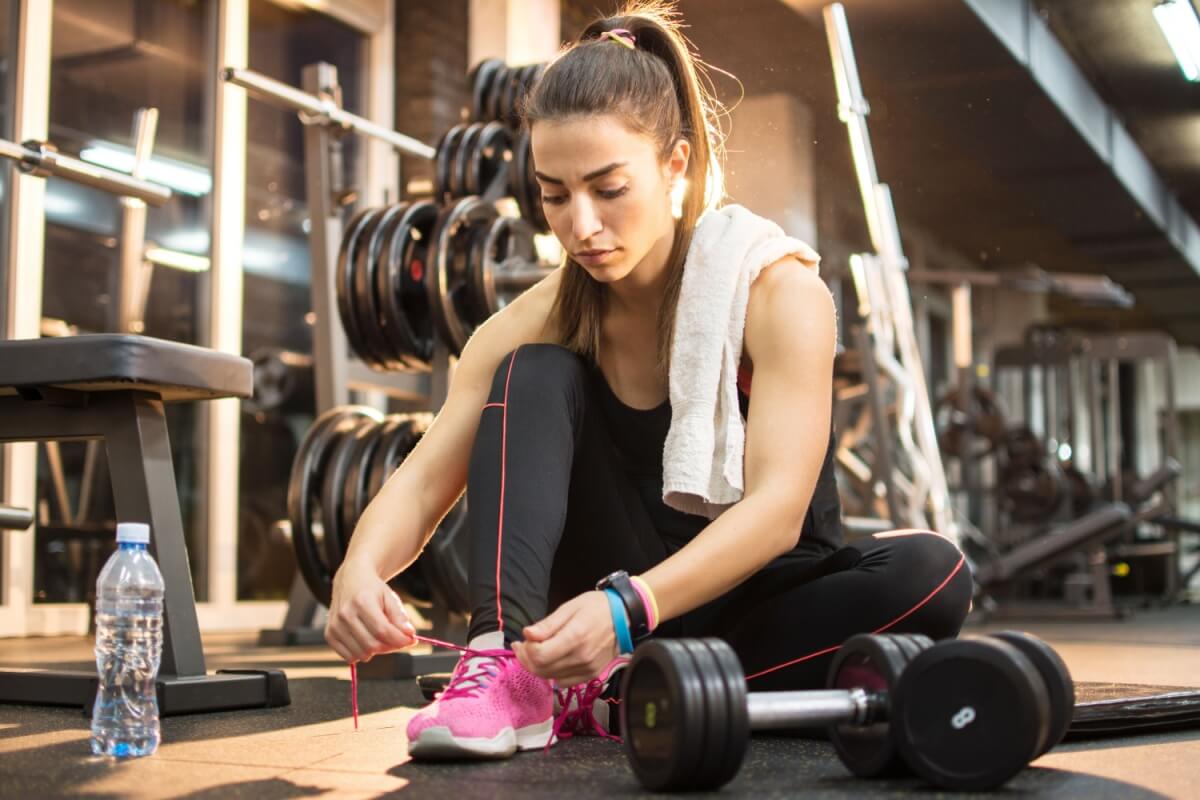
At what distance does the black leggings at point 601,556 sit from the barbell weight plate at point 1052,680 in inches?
11.4

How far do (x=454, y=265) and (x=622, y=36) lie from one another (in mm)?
1571

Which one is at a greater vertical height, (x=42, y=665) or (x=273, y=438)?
(x=273, y=438)

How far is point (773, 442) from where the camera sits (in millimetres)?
1307

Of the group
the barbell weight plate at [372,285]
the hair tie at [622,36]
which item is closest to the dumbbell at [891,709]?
the hair tie at [622,36]

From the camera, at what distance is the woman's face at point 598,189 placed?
4.39 feet

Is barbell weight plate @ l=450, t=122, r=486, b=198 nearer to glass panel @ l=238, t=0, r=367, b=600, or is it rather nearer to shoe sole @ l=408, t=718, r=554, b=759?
→ glass panel @ l=238, t=0, r=367, b=600

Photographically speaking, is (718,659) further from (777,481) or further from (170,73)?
(170,73)

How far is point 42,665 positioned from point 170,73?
266 cm

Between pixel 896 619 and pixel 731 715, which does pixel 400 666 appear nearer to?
pixel 896 619

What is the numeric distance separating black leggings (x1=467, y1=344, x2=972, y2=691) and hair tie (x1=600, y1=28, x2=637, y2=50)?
14.3 inches

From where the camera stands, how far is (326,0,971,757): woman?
125 centimetres

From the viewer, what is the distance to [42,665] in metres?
2.63

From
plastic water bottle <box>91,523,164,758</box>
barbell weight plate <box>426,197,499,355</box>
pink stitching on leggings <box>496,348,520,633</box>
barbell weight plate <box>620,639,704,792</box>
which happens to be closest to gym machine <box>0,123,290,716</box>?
plastic water bottle <box>91,523,164,758</box>

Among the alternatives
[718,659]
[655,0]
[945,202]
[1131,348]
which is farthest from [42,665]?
[1131,348]
